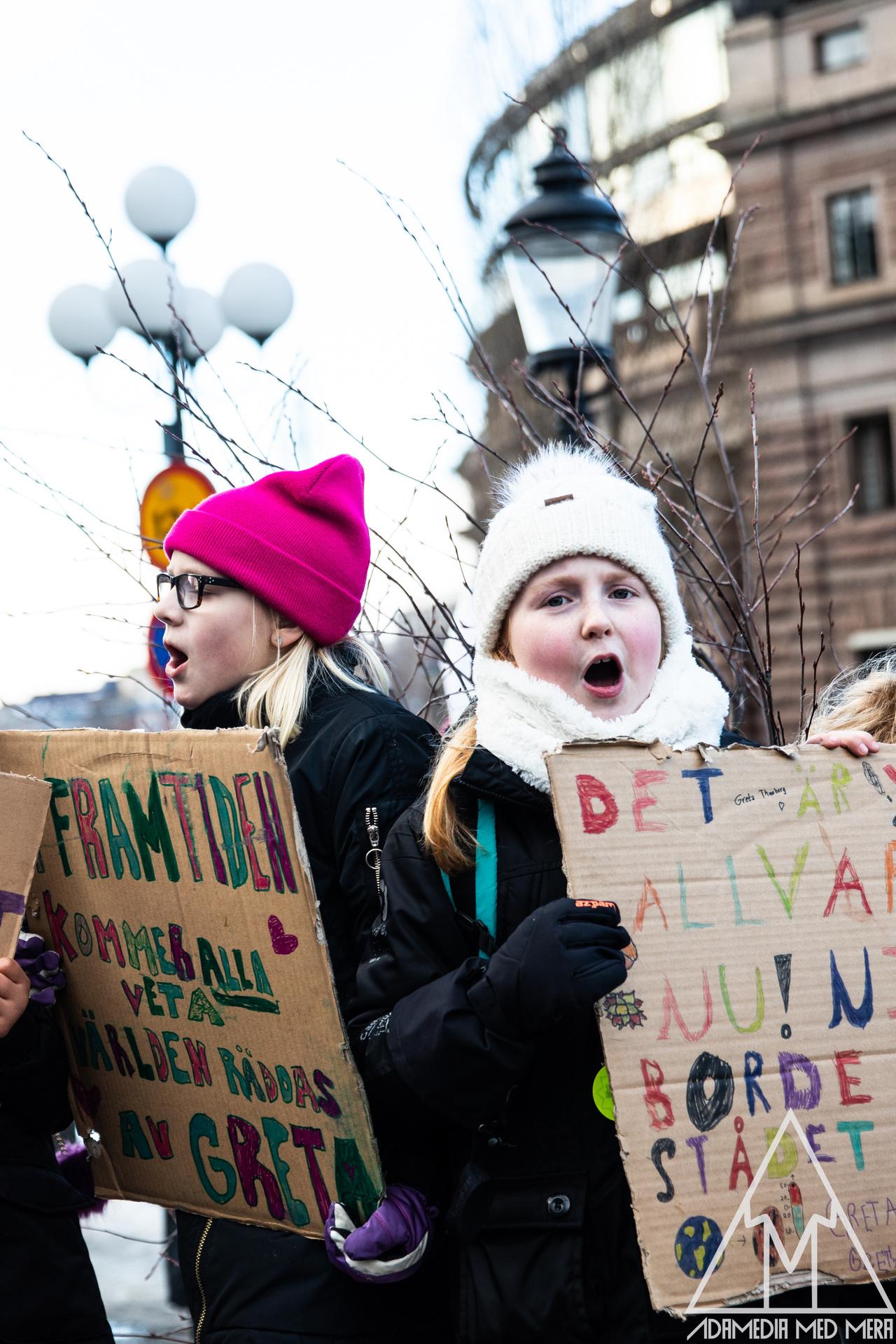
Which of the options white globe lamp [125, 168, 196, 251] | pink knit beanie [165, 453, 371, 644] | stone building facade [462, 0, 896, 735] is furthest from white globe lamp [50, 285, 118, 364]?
stone building facade [462, 0, 896, 735]

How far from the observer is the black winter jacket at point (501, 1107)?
6.16 feet

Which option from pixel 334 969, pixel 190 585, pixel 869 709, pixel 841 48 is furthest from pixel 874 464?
pixel 334 969

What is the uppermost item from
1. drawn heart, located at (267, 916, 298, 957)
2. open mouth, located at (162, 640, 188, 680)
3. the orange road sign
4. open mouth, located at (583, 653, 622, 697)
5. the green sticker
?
the orange road sign

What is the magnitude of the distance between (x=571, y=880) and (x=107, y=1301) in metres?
4.94

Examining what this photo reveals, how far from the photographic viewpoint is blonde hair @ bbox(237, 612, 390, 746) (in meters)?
2.51

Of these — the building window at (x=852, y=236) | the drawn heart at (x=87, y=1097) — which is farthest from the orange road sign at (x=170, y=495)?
the building window at (x=852, y=236)

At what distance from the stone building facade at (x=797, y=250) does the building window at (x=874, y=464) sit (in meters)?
0.03

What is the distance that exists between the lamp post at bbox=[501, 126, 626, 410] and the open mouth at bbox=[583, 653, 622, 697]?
9.62ft

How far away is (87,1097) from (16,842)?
55cm

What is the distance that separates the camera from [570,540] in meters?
2.21

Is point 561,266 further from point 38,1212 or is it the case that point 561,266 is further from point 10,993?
point 38,1212

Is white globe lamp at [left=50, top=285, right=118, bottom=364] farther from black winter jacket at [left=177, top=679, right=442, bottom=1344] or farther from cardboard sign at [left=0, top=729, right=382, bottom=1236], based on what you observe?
cardboard sign at [left=0, top=729, right=382, bottom=1236]

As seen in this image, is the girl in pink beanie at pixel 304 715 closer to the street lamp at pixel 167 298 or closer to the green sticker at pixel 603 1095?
the green sticker at pixel 603 1095

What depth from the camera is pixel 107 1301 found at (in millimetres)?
5875
